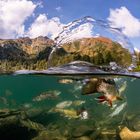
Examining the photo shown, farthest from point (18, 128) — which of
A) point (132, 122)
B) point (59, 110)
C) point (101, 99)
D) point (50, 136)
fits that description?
point (132, 122)

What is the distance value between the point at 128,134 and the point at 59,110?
1833 millimetres

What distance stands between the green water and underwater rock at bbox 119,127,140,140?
15 centimetres

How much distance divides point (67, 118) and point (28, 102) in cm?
143

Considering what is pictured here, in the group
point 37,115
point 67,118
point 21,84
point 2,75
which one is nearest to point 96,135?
point 67,118

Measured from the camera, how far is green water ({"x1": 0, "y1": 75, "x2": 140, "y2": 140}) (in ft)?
30.8

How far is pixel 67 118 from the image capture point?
32.1 ft

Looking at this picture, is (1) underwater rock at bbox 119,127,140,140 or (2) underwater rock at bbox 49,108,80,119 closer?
(1) underwater rock at bbox 119,127,140,140

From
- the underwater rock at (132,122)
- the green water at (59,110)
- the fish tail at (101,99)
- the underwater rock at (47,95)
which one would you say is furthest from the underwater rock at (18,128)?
the underwater rock at (132,122)

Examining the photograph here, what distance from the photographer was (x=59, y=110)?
10.1 meters

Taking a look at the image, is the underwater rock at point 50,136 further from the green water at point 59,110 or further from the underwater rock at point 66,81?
the underwater rock at point 66,81

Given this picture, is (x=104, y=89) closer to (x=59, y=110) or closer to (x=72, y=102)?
(x=72, y=102)

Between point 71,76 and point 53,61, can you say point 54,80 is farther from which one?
point 53,61

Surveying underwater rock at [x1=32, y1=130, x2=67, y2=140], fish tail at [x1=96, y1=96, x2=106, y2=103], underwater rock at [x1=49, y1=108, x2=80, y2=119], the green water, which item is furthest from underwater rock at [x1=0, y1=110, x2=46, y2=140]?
fish tail at [x1=96, y1=96, x2=106, y2=103]

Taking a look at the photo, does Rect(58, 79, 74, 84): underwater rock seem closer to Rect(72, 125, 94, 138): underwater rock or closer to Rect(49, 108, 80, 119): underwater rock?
Rect(49, 108, 80, 119): underwater rock
